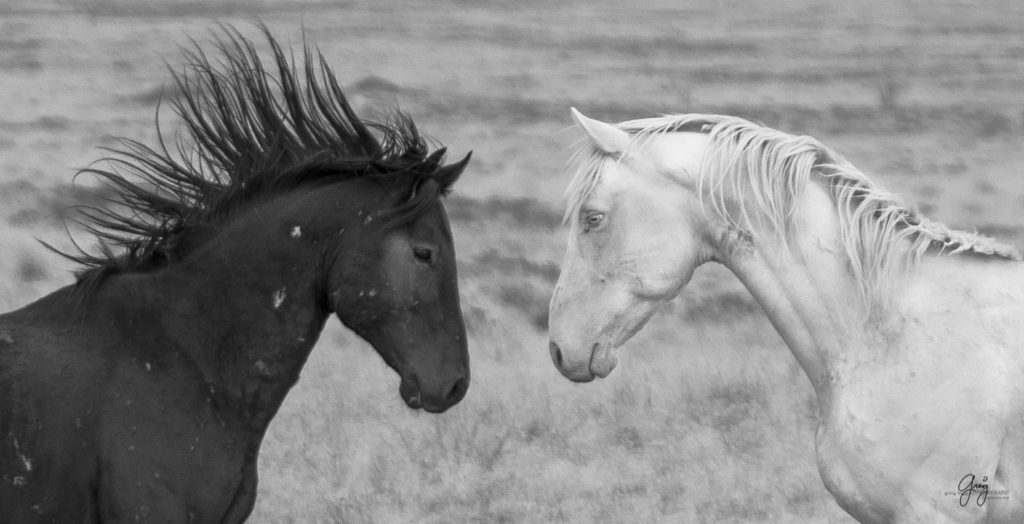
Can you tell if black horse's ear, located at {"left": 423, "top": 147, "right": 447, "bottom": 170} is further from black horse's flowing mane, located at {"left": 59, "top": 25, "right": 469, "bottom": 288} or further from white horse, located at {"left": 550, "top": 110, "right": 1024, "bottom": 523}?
white horse, located at {"left": 550, "top": 110, "right": 1024, "bottom": 523}

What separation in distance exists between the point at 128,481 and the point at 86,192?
10260 mm

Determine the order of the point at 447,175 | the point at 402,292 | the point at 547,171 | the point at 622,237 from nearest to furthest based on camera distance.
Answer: the point at 402,292
the point at 622,237
the point at 447,175
the point at 547,171

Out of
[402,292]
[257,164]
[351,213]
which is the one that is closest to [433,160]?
[351,213]

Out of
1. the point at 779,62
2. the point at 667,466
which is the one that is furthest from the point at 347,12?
the point at 667,466

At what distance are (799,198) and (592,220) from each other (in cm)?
61

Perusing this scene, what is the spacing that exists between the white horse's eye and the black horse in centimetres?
42

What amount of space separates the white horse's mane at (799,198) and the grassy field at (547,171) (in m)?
1.14

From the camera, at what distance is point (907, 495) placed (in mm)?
3877

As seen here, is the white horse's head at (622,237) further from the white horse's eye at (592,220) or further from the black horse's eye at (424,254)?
the black horse's eye at (424,254)

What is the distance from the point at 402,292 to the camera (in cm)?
405

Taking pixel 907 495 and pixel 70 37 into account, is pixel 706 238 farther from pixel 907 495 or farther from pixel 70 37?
pixel 70 37

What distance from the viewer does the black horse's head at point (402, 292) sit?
13.3 feet

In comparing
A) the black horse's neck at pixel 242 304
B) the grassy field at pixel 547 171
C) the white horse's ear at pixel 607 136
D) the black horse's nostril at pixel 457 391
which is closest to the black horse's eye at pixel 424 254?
the black horse's neck at pixel 242 304

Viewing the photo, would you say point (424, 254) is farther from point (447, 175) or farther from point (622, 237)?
point (622, 237)
